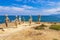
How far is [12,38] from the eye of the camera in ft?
82.0

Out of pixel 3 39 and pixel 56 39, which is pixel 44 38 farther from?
pixel 3 39

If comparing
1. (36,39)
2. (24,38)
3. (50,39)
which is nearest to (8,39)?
(24,38)

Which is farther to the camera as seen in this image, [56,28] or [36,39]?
[56,28]

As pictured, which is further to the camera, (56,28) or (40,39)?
(56,28)

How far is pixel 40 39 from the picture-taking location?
2405 cm

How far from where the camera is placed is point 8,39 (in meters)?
24.5

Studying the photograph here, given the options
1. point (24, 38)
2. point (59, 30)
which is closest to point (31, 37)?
point (24, 38)

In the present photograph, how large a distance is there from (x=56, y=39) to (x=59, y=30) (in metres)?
7.39

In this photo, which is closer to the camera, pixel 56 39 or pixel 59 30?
pixel 56 39

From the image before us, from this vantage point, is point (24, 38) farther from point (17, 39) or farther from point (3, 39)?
point (3, 39)

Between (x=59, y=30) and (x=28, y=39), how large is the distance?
900 centimetres

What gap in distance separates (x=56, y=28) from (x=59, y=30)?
1.30m

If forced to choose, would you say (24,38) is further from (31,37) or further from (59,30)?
(59,30)

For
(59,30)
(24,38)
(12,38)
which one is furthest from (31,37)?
(59,30)
